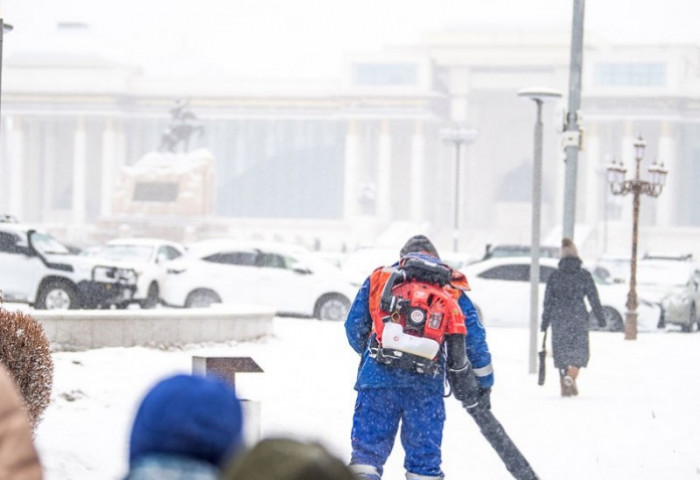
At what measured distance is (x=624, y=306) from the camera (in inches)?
936

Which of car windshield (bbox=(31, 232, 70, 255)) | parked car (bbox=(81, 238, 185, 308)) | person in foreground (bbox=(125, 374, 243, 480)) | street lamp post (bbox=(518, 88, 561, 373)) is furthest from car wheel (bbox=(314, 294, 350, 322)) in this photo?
person in foreground (bbox=(125, 374, 243, 480))

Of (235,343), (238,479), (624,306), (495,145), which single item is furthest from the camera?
(495,145)

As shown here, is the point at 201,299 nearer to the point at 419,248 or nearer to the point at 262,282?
the point at 262,282

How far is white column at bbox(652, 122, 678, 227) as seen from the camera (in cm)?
8550

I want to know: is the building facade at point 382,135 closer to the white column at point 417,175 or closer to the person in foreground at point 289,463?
the white column at point 417,175

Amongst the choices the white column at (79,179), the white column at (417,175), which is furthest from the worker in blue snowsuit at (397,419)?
the white column at (79,179)

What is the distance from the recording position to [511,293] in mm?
23953

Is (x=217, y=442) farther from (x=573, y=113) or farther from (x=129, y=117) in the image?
(x=129, y=117)

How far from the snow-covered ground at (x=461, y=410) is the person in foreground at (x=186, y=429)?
3.68 m

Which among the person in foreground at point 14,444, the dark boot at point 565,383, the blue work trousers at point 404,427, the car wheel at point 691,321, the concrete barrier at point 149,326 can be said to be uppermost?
the person in foreground at point 14,444

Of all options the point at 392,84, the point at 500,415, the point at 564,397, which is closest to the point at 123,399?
the point at 500,415

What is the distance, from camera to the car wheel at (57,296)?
1894 cm

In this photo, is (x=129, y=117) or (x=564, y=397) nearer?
(x=564, y=397)

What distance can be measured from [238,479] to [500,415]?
9.88 m
